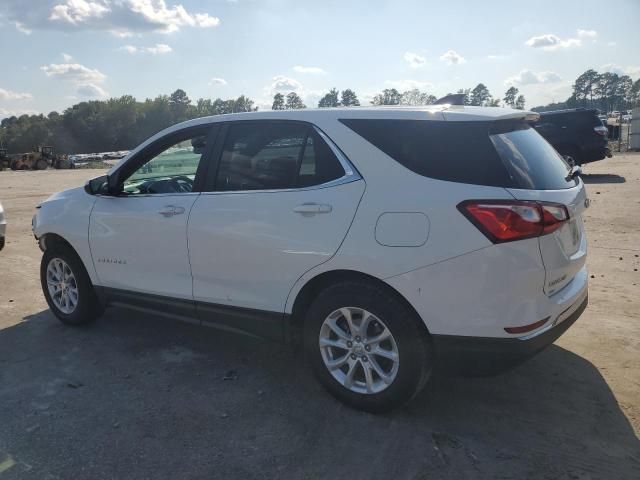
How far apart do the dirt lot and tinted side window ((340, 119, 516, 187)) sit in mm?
1469

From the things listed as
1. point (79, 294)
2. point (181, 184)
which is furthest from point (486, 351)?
point (79, 294)

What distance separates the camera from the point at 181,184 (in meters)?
4.27

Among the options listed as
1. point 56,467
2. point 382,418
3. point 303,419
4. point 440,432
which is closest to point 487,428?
point 440,432

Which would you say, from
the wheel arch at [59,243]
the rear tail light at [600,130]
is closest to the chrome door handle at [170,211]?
the wheel arch at [59,243]

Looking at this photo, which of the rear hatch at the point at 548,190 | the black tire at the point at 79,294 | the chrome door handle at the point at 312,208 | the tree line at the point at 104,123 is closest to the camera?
the rear hatch at the point at 548,190

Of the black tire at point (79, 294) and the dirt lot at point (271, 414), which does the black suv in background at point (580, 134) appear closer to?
the dirt lot at point (271, 414)

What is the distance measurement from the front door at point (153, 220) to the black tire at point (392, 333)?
1226 millimetres

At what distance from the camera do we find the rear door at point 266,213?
3336mm

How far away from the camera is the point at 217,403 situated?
356cm

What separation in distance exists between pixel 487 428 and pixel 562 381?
87 cm

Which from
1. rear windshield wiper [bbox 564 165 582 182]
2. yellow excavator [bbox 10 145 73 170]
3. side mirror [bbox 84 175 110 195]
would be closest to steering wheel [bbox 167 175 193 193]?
side mirror [bbox 84 175 110 195]

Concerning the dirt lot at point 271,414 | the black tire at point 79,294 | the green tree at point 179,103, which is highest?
the green tree at point 179,103

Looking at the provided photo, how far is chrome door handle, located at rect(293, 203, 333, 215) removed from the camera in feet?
10.9

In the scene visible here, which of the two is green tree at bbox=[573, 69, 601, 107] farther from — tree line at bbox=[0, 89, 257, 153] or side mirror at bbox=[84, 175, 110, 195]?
side mirror at bbox=[84, 175, 110, 195]
